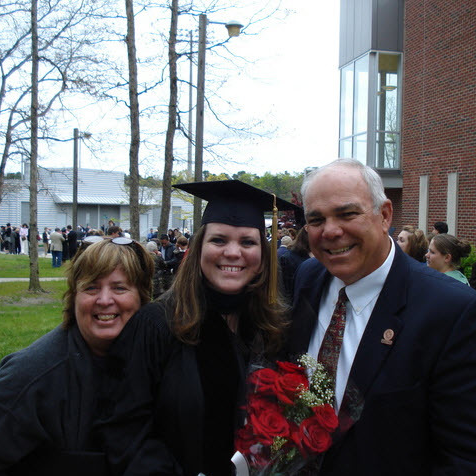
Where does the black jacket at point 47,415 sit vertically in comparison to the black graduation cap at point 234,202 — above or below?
below

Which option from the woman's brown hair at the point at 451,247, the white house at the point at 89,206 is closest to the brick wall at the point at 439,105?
the woman's brown hair at the point at 451,247

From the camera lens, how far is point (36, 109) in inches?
455

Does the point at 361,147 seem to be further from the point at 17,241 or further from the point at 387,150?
the point at 17,241

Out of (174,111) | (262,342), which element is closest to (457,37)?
(174,111)

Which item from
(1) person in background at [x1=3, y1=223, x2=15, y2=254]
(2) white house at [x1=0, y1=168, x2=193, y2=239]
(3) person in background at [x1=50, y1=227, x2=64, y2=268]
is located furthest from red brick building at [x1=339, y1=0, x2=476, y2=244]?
(2) white house at [x1=0, y1=168, x2=193, y2=239]

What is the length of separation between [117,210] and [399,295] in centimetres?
4216

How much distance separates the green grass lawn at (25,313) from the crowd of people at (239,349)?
15.4ft

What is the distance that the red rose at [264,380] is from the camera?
191 cm

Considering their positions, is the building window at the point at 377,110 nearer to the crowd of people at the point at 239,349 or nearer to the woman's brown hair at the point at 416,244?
the woman's brown hair at the point at 416,244

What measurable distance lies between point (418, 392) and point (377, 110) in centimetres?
1481

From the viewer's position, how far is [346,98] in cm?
1659

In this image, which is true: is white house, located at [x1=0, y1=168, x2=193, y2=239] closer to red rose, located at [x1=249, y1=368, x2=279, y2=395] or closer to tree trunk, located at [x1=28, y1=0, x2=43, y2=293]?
tree trunk, located at [x1=28, y1=0, x2=43, y2=293]

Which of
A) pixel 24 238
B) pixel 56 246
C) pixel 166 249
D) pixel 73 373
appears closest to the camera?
pixel 73 373

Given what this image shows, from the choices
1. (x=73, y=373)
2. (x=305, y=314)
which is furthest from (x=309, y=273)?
(x=73, y=373)
